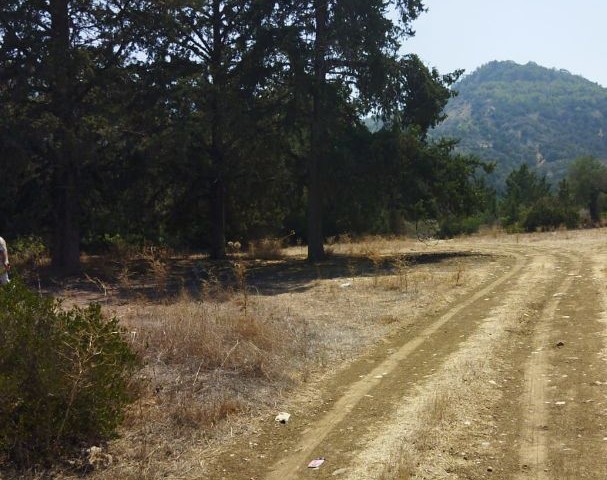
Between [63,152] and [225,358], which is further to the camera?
[63,152]

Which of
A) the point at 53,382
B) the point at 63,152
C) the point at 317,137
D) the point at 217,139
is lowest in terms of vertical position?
the point at 53,382

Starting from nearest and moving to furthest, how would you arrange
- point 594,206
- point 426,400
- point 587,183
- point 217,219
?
point 426,400 → point 217,219 → point 594,206 → point 587,183

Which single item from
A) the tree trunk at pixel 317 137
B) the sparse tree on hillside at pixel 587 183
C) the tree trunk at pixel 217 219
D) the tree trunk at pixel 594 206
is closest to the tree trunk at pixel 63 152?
the tree trunk at pixel 217 219

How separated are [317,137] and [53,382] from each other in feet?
58.8

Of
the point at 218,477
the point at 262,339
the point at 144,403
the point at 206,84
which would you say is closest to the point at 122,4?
the point at 206,84

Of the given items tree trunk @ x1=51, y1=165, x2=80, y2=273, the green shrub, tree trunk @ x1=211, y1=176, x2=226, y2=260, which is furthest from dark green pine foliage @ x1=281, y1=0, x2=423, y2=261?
the green shrub

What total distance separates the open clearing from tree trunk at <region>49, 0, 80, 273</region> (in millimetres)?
9007

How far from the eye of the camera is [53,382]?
15.7 ft

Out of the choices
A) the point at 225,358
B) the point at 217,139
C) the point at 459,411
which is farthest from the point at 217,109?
the point at 459,411

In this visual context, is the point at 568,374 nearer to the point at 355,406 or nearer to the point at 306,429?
the point at 355,406

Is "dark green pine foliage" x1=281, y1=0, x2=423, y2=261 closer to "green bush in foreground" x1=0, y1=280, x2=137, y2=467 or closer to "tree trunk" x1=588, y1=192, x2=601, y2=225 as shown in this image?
"green bush in foreground" x1=0, y1=280, x2=137, y2=467

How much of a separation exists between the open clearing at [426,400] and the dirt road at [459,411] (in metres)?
0.02

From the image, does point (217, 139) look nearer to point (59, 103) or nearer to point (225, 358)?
point (59, 103)

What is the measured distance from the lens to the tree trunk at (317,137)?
69.1ft
